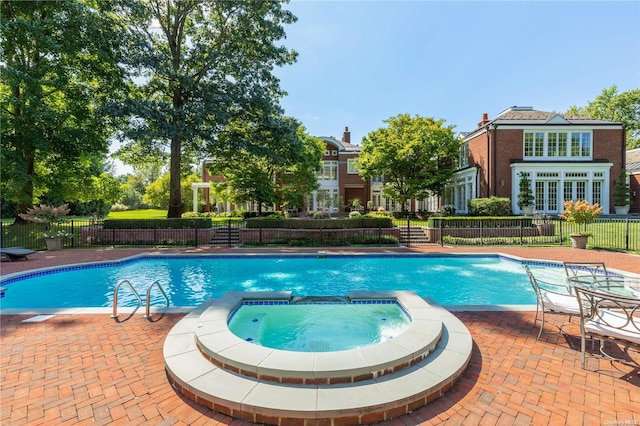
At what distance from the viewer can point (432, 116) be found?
2628cm

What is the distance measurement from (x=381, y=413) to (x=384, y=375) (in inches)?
21.3

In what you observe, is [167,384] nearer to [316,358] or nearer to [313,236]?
[316,358]

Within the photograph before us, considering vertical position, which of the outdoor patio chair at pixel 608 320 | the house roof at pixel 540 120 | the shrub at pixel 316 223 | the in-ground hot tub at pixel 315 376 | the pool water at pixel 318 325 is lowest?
the pool water at pixel 318 325

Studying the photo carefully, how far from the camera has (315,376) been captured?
3.09 meters

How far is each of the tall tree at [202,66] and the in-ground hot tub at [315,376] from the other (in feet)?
47.4

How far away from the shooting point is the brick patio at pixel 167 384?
279 centimetres

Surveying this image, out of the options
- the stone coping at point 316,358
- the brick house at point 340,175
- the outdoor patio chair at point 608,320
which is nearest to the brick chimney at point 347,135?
the brick house at point 340,175

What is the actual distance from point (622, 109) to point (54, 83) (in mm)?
62316

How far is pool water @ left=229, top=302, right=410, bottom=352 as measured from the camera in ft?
15.9

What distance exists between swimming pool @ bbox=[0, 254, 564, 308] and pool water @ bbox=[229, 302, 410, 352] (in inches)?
87.1

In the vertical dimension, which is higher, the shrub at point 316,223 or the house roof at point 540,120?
the house roof at point 540,120

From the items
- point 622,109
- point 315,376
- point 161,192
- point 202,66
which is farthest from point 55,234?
point 622,109

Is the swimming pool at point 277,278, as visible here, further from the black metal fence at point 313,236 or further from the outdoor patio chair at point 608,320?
the outdoor patio chair at point 608,320

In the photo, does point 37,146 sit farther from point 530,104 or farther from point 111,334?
point 530,104
